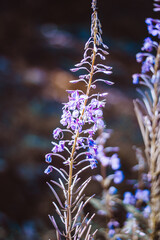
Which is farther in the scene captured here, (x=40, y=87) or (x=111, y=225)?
(x=40, y=87)

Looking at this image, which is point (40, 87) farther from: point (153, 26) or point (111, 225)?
point (153, 26)

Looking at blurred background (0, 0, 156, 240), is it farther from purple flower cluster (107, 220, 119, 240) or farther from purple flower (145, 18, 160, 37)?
purple flower (145, 18, 160, 37)

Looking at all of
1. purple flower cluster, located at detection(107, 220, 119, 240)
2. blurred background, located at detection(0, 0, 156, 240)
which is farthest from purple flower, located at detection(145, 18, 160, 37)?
blurred background, located at detection(0, 0, 156, 240)

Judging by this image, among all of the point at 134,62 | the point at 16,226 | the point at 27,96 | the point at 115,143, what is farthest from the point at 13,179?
the point at 134,62

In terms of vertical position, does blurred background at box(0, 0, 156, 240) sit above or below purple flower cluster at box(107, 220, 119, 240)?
above

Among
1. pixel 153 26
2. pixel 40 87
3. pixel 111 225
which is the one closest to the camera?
pixel 153 26

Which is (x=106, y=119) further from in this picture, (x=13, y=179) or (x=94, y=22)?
(x=94, y=22)

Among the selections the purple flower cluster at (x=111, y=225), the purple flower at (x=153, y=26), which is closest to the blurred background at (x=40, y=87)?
the purple flower cluster at (x=111, y=225)

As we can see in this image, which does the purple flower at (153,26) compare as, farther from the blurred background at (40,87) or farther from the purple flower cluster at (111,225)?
the blurred background at (40,87)

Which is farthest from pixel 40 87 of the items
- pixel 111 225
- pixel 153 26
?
pixel 153 26
